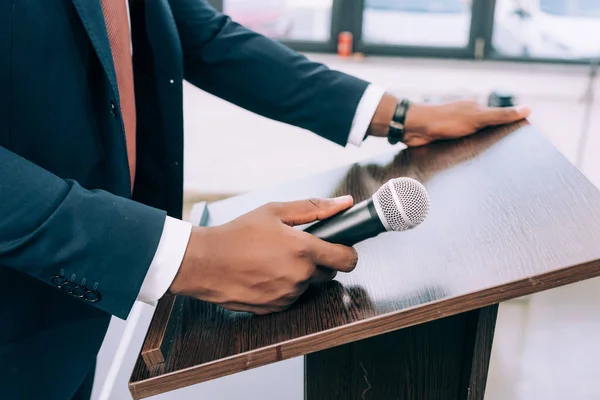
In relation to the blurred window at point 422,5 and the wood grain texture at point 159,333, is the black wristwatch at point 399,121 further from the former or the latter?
the blurred window at point 422,5

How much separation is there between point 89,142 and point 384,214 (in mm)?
402

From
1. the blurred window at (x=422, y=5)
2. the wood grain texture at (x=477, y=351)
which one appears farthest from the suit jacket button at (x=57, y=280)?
the blurred window at (x=422, y=5)

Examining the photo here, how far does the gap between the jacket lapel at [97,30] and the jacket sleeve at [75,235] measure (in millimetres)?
168

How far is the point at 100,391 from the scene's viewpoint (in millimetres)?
1758

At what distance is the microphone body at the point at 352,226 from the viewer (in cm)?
69

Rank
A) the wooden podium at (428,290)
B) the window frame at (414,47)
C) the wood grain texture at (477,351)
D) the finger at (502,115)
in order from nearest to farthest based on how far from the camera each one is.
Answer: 1. the wooden podium at (428,290)
2. the wood grain texture at (477,351)
3. the finger at (502,115)
4. the window frame at (414,47)

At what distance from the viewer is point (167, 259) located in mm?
680

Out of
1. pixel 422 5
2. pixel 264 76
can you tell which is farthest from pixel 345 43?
pixel 264 76

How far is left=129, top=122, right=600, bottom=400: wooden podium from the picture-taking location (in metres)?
0.65

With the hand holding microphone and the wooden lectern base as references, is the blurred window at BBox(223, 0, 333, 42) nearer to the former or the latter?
the wooden lectern base

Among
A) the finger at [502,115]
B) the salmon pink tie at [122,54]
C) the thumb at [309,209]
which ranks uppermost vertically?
the salmon pink tie at [122,54]

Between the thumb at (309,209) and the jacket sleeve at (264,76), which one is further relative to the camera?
the jacket sleeve at (264,76)

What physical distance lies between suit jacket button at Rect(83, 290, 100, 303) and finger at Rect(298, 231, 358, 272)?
235 millimetres

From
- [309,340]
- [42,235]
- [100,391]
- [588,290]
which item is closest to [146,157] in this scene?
[42,235]
